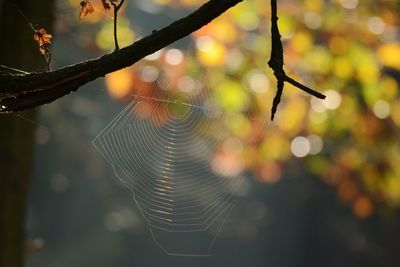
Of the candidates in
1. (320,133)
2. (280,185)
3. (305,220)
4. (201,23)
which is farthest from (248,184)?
(201,23)

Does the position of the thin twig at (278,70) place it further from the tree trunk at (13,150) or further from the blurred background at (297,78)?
the tree trunk at (13,150)

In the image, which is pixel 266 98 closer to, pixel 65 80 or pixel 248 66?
pixel 248 66

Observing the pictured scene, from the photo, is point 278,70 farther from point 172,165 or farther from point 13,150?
Result: point 13,150

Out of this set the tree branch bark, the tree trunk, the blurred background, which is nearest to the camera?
the tree branch bark

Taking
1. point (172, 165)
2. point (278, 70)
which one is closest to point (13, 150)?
point (172, 165)

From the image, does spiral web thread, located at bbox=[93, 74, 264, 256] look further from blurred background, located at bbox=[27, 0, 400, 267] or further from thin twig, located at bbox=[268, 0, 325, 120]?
thin twig, located at bbox=[268, 0, 325, 120]

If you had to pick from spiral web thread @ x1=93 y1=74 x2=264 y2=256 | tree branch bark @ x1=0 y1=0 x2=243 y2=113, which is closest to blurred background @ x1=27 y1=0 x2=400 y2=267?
spiral web thread @ x1=93 y1=74 x2=264 y2=256

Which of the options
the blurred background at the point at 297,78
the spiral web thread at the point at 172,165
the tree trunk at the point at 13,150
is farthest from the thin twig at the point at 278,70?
the tree trunk at the point at 13,150
